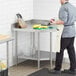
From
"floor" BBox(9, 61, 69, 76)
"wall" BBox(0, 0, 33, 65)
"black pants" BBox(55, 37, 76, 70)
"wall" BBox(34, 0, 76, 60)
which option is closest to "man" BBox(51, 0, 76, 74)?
"black pants" BBox(55, 37, 76, 70)

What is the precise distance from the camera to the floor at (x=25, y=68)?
5363 millimetres

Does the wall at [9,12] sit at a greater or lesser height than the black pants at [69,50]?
greater

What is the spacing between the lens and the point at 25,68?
570 cm

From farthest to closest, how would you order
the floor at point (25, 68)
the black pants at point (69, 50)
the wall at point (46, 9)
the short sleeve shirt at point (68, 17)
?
the wall at point (46, 9) → the floor at point (25, 68) → the black pants at point (69, 50) → the short sleeve shirt at point (68, 17)

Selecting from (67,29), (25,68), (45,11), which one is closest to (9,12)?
(45,11)

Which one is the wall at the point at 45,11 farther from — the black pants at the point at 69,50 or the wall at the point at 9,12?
the black pants at the point at 69,50

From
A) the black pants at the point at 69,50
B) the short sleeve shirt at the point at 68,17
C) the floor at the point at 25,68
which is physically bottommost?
the floor at the point at 25,68

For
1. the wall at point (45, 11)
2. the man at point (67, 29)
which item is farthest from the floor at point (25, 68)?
the man at point (67, 29)

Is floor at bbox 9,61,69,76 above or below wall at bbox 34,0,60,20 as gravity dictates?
below

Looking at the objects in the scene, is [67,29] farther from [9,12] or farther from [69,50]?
[9,12]

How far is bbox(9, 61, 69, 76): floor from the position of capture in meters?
5.36

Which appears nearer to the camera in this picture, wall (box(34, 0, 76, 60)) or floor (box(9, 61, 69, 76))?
floor (box(9, 61, 69, 76))

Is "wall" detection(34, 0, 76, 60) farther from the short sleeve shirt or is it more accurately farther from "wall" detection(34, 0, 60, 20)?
the short sleeve shirt

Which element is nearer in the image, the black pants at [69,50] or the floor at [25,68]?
the black pants at [69,50]
